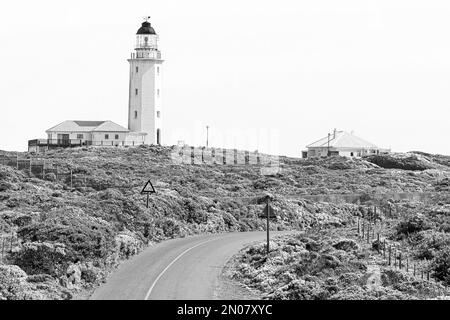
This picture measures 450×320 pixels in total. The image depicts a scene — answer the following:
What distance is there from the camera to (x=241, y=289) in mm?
27797

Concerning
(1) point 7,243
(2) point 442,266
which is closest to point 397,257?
(2) point 442,266

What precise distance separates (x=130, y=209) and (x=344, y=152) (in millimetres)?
72545

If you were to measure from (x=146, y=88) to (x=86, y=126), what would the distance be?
9.83 meters

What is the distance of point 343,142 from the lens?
371 feet

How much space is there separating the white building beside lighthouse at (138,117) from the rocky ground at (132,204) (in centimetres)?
464

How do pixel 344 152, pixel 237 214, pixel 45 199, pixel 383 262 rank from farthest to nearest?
pixel 344 152
pixel 237 214
pixel 45 199
pixel 383 262

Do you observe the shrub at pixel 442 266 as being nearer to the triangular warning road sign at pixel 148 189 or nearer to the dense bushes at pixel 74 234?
the dense bushes at pixel 74 234

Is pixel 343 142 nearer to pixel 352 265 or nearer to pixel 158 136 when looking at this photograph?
pixel 158 136

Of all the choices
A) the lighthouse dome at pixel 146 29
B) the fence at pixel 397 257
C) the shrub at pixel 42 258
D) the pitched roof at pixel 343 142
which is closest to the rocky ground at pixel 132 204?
the shrub at pixel 42 258
